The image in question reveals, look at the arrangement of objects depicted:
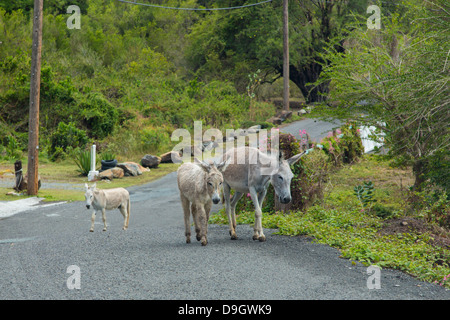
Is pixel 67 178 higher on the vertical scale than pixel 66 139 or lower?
lower

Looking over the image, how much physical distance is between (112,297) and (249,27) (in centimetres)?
3448

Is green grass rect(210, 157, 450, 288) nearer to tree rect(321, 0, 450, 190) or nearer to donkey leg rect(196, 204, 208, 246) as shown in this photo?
tree rect(321, 0, 450, 190)

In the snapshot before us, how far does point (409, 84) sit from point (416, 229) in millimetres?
2965

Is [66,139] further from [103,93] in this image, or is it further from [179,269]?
[179,269]

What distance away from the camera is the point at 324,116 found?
48.9ft

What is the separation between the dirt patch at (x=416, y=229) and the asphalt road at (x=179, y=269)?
2328 millimetres

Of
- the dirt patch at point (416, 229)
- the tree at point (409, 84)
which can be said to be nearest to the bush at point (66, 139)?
the tree at point (409, 84)

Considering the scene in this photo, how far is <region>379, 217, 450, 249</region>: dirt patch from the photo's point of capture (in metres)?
10.4

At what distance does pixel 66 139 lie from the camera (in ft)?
84.6

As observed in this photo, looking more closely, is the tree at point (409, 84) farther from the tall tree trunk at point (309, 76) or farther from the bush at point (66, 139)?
the tall tree trunk at point (309, 76)

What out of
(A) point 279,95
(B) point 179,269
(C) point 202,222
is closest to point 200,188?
(C) point 202,222

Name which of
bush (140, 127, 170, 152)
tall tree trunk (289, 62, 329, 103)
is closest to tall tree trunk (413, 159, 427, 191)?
bush (140, 127, 170, 152)
